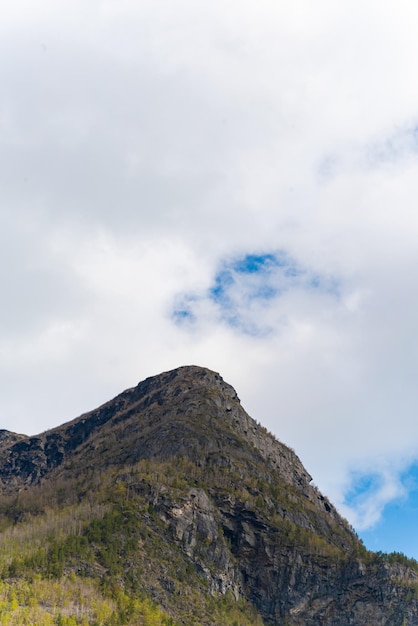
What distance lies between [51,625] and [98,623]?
1486cm

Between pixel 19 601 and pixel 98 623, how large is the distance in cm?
2328

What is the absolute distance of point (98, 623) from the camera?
200m

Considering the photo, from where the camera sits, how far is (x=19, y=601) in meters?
200

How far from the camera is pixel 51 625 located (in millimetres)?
190500

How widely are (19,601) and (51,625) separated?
577 inches
